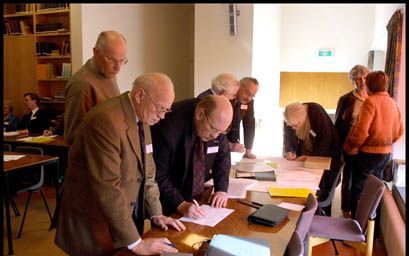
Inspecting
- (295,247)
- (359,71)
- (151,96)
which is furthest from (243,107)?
(295,247)

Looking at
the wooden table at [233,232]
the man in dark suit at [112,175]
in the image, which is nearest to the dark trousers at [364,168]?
the wooden table at [233,232]

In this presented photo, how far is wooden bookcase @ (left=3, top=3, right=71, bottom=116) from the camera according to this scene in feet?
18.6

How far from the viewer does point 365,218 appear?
96.0 inches

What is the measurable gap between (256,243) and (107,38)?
1.38 metres

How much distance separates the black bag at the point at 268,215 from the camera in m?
1.71

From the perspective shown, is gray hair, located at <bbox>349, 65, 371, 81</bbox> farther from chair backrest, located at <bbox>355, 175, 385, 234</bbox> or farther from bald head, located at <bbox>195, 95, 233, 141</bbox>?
bald head, located at <bbox>195, 95, 233, 141</bbox>

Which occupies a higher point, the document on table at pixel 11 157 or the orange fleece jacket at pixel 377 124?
the orange fleece jacket at pixel 377 124

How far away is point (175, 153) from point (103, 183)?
26.3 inches

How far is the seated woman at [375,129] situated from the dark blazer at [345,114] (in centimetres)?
32

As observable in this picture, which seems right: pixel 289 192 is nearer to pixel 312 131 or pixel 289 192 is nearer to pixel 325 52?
pixel 312 131

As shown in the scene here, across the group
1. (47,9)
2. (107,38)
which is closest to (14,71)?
(47,9)

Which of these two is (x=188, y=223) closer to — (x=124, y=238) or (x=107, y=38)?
(x=124, y=238)

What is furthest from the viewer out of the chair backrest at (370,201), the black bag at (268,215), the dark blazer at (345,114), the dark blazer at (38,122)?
the dark blazer at (38,122)

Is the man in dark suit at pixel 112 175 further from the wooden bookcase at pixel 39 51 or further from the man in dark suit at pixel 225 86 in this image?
the wooden bookcase at pixel 39 51
